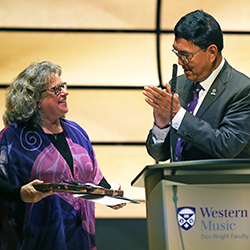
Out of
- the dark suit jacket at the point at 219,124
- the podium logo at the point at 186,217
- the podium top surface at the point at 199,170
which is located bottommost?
the podium logo at the point at 186,217

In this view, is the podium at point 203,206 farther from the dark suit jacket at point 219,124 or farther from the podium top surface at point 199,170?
the dark suit jacket at point 219,124

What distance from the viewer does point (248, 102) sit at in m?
2.04

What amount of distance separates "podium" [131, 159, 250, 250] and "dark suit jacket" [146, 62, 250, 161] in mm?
392

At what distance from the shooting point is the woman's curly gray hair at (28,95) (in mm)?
2371

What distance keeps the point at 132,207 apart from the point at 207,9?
222 cm

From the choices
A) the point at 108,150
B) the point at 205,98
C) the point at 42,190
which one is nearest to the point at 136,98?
the point at 108,150

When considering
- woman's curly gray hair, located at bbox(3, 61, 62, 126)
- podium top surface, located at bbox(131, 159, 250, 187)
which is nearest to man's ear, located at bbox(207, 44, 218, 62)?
podium top surface, located at bbox(131, 159, 250, 187)

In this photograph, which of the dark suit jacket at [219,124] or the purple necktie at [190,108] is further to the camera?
the purple necktie at [190,108]

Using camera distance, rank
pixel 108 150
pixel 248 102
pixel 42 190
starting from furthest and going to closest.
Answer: pixel 108 150, pixel 248 102, pixel 42 190

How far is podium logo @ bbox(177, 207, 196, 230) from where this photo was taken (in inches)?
59.7

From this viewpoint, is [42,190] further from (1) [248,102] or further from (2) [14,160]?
(1) [248,102]

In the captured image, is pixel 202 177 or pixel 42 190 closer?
pixel 202 177

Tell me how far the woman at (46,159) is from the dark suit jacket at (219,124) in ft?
1.65

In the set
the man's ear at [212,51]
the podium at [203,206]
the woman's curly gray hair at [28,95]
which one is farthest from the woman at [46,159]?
the man's ear at [212,51]
